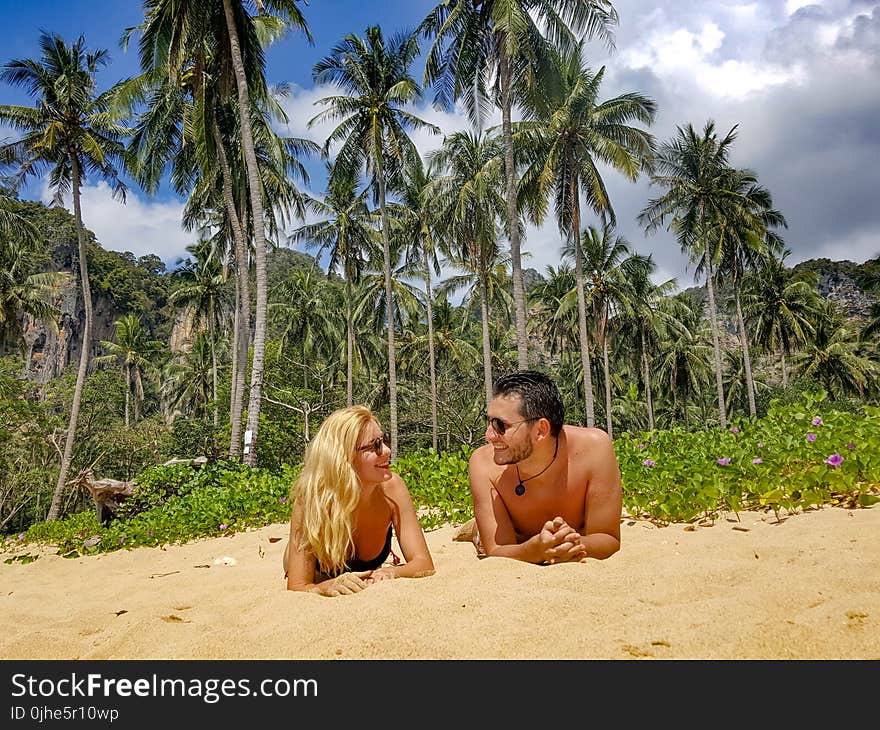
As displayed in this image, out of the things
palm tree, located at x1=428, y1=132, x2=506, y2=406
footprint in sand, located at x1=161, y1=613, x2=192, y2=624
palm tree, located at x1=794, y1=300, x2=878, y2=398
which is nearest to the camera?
footprint in sand, located at x1=161, y1=613, x2=192, y2=624

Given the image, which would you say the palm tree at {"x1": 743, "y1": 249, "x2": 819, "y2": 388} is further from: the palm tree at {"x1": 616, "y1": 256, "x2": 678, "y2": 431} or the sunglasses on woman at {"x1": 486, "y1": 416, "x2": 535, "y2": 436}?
the sunglasses on woman at {"x1": 486, "y1": 416, "x2": 535, "y2": 436}

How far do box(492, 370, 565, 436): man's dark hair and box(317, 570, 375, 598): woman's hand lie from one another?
3.77ft

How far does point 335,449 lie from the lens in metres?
3.08

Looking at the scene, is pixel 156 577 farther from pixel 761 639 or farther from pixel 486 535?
pixel 761 639

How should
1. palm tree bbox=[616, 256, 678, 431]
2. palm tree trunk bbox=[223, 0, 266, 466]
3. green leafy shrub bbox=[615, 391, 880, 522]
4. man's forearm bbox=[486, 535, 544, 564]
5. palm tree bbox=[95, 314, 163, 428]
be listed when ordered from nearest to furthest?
1. man's forearm bbox=[486, 535, 544, 564]
2. green leafy shrub bbox=[615, 391, 880, 522]
3. palm tree trunk bbox=[223, 0, 266, 466]
4. palm tree bbox=[616, 256, 678, 431]
5. palm tree bbox=[95, 314, 163, 428]

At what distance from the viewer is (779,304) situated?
108 ft

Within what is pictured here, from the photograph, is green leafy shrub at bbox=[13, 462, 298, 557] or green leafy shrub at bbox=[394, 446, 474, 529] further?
green leafy shrub at bbox=[13, 462, 298, 557]

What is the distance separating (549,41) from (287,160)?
865 centimetres

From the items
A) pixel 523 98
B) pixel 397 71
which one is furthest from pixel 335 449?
pixel 397 71

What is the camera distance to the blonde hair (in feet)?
10.0

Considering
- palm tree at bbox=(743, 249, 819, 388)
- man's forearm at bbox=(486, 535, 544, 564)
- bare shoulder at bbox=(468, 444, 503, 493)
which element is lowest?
man's forearm at bbox=(486, 535, 544, 564)

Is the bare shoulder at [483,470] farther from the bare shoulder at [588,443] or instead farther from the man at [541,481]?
the bare shoulder at [588,443]

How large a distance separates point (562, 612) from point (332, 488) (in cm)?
131

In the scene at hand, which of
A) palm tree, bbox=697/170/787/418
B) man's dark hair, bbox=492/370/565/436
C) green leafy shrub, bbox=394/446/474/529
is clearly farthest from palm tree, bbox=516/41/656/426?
man's dark hair, bbox=492/370/565/436
